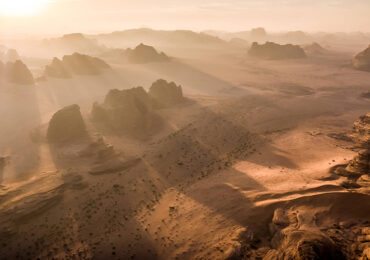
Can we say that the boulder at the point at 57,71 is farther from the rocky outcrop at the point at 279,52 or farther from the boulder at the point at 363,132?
the rocky outcrop at the point at 279,52

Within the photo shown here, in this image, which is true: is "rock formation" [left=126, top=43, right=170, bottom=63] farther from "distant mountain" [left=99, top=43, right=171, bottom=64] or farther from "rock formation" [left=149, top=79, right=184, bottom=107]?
"rock formation" [left=149, top=79, right=184, bottom=107]

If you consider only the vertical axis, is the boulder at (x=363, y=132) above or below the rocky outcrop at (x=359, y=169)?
above

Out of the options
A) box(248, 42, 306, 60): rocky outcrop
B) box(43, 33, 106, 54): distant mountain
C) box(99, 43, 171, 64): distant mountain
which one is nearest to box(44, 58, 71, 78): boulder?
box(99, 43, 171, 64): distant mountain

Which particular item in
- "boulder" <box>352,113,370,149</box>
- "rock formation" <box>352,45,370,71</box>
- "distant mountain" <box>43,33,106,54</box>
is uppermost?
"distant mountain" <box>43,33,106,54</box>

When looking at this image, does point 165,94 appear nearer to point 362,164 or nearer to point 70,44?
point 362,164

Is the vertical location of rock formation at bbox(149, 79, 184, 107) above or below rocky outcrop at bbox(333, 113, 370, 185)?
above

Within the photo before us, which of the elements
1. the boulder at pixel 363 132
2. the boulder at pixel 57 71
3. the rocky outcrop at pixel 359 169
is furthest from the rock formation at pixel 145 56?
the rocky outcrop at pixel 359 169
